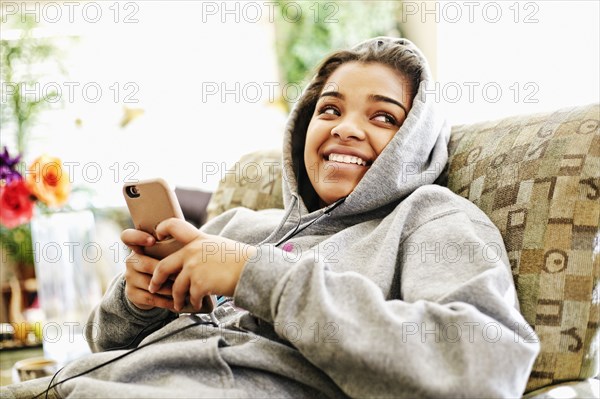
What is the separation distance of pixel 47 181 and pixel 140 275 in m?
1.00

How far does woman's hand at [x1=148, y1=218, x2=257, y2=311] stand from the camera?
877 mm

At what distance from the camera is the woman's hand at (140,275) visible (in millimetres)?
996

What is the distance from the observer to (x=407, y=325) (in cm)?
77

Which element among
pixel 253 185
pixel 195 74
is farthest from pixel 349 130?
pixel 195 74

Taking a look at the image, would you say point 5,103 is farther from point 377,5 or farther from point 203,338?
point 203,338

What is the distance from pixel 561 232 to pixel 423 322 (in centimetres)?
31

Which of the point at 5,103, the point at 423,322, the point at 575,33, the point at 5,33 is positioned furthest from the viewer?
the point at 5,33

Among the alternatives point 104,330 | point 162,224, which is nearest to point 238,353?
point 162,224

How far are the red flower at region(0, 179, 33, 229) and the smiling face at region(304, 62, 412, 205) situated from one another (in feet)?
3.49

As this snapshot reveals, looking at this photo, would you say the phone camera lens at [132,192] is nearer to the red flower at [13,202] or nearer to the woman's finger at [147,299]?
the woman's finger at [147,299]

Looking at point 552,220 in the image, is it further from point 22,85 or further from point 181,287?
point 22,85

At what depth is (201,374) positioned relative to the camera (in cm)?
89

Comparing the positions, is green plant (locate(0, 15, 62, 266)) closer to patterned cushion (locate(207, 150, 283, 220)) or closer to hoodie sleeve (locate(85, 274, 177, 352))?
patterned cushion (locate(207, 150, 283, 220))

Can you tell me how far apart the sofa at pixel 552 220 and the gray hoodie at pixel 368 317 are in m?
0.05
